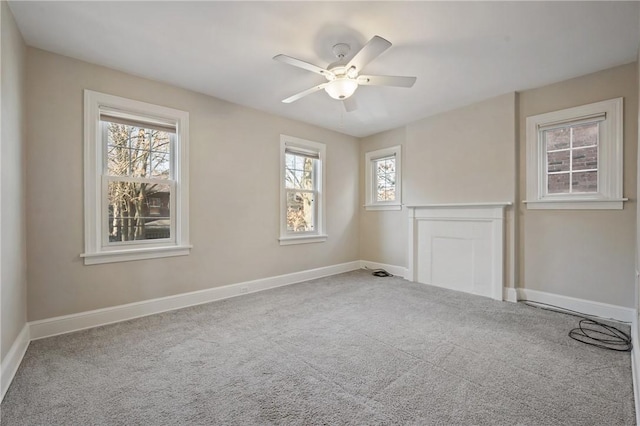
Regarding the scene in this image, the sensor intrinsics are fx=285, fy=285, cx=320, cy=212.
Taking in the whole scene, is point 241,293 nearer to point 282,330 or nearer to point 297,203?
point 282,330

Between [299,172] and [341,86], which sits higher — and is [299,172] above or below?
below

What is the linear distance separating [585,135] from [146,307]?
Result: 512 cm

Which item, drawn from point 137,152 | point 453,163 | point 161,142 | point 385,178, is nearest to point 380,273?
point 385,178

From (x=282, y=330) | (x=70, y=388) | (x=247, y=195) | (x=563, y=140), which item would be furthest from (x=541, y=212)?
(x=70, y=388)

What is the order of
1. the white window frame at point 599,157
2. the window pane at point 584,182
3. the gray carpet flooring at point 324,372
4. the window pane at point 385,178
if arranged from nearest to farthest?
the gray carpet flooring at point 324,372 → the white window frame at point 599,157 → the window pane at point 584,182 → the window pane at point 385,178

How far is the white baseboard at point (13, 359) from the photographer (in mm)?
1751

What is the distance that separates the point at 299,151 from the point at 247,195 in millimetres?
1222

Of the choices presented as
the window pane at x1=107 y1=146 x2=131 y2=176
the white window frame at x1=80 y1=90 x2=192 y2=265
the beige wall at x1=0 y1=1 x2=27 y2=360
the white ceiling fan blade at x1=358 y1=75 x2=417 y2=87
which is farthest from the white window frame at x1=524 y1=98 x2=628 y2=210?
the beige wall at x1=0 y1=1 x2=27 y2=360

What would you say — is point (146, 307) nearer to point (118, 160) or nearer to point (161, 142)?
point (118, 160)

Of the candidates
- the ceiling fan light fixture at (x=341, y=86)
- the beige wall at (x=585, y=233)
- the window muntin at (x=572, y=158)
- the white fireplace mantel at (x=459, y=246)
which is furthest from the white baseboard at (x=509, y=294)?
the ceiling fan light fixture at (x=341, y=86)

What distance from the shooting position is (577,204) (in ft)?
10.1

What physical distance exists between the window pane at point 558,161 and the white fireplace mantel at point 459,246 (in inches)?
24.3

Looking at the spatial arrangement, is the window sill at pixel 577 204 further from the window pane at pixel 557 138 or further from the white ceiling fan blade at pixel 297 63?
the white ceiling fan blade at pixel 297 63

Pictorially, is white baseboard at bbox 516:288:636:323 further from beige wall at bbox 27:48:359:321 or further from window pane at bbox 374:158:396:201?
beige wall at bbox 27:48:359:321
